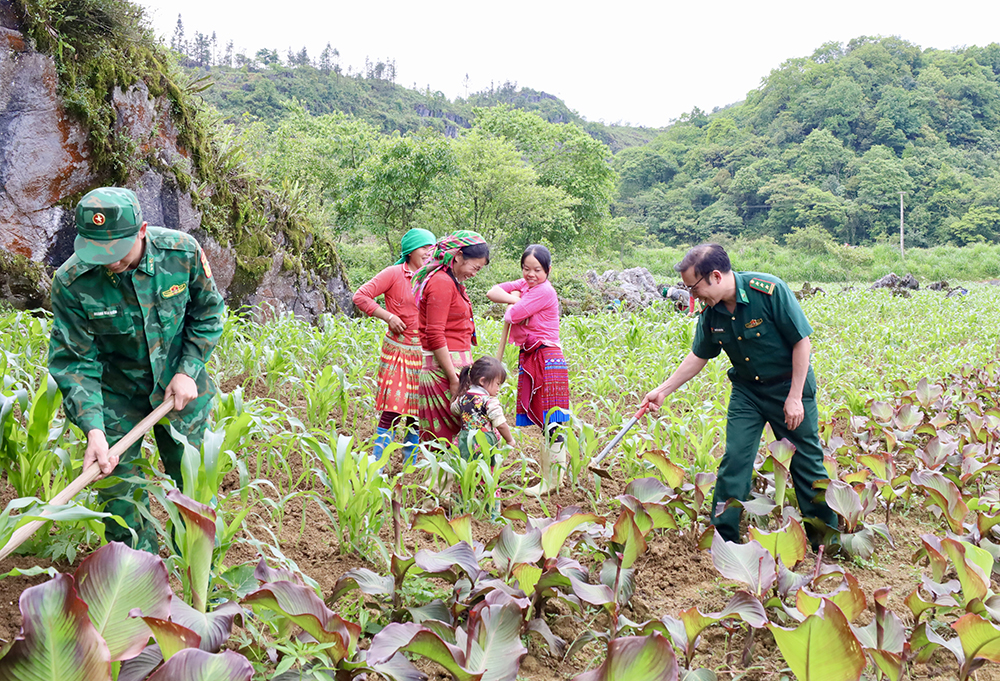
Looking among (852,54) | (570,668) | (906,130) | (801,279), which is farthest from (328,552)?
(852,54)

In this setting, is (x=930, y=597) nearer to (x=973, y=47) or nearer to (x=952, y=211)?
(x=952, y=211)

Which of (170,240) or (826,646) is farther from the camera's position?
(170,240)

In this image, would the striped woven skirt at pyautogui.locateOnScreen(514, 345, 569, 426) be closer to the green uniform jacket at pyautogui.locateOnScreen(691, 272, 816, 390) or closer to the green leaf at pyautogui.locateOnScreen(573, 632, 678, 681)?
the green uniform jacket at pyautogui.locateOnScreen(691, 272, 816, 390)

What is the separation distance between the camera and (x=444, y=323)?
3160 mm

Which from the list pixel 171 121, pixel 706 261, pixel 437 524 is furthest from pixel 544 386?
pixel 171 121

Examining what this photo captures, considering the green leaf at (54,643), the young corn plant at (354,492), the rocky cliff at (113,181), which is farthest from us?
the rocky cliff at (113,181)

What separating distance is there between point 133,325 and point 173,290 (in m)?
0.16

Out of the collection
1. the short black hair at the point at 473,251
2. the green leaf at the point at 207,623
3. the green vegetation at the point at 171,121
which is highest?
the green vegetation at the point at 171,121

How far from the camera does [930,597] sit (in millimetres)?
2443

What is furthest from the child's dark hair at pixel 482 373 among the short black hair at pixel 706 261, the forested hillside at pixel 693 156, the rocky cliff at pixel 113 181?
the forested hillside at pixel 693 156

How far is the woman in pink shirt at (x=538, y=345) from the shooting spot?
12.4ft

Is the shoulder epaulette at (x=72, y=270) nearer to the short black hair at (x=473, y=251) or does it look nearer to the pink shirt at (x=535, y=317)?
the short black hair at (x=473, y=251)

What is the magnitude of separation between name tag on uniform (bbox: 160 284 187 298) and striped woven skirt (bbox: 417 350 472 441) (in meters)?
1.37

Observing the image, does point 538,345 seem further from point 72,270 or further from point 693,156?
point 693,156
